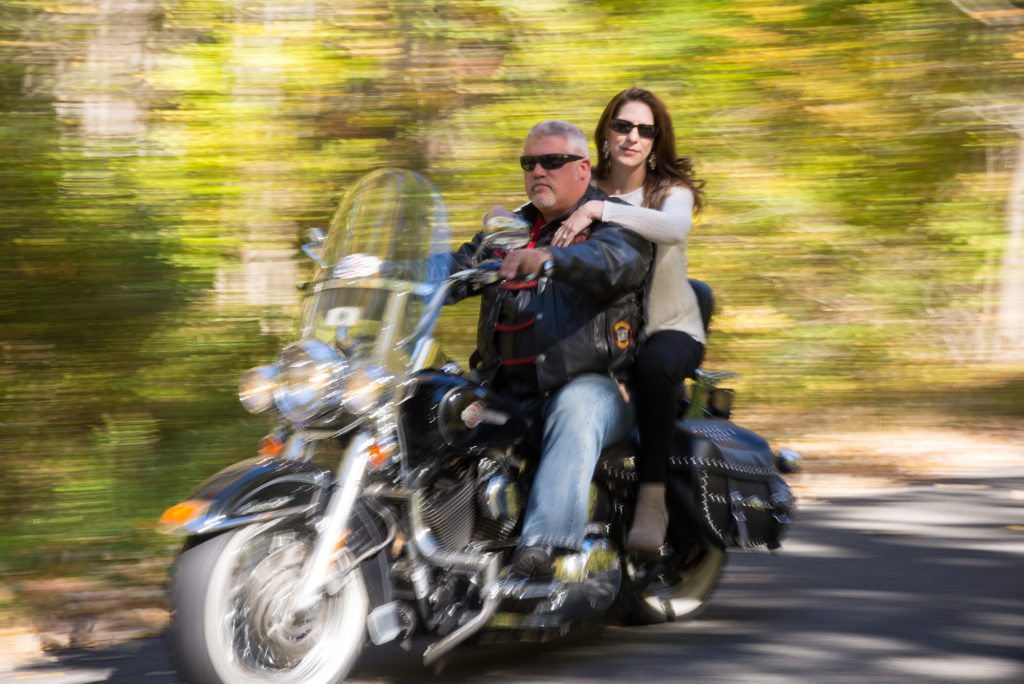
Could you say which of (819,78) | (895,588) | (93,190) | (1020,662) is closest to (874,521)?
(895,588)

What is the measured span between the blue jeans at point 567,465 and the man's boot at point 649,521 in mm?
321

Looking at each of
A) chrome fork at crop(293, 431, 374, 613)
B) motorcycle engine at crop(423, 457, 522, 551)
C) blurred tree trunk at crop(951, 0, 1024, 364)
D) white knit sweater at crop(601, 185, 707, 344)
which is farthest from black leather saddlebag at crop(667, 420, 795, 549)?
blurred tree trunk at crop(951, 0, 1024, 364)

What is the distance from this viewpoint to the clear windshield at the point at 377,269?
13.2 ft

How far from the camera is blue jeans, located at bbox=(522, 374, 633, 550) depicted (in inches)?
167

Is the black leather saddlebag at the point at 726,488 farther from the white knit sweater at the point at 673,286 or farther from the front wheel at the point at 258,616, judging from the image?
the front wheel at the point at 258,616

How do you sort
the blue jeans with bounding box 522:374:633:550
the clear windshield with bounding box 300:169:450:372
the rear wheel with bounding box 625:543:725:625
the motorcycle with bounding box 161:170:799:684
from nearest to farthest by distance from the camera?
the motorcycle with bounding box 161:170:799:684, the clear windshield with bounding box 300:169:450:372, the blue jeans with bounding box 522:374:633:550, the rear wheel with bounding box 625:543:725:625

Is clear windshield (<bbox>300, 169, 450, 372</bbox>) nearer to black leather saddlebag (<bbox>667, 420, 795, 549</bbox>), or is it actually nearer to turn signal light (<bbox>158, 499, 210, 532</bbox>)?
turn signal light (<bbox>158, 499, 210, 532</bbox>)

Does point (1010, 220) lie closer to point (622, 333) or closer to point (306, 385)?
point (622, 333)

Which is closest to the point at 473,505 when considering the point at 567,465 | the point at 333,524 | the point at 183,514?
the point at 567,465

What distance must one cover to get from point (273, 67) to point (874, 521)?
452 cm

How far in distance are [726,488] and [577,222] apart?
1221 millimetres

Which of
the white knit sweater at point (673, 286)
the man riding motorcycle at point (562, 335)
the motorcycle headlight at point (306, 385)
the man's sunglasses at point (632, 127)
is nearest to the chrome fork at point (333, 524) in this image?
the motorcycle headlight at point (306, 385)

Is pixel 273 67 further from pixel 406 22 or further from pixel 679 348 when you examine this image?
pixel 679 348

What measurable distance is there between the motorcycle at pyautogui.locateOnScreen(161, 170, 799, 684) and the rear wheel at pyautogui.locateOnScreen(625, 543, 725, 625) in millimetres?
431
